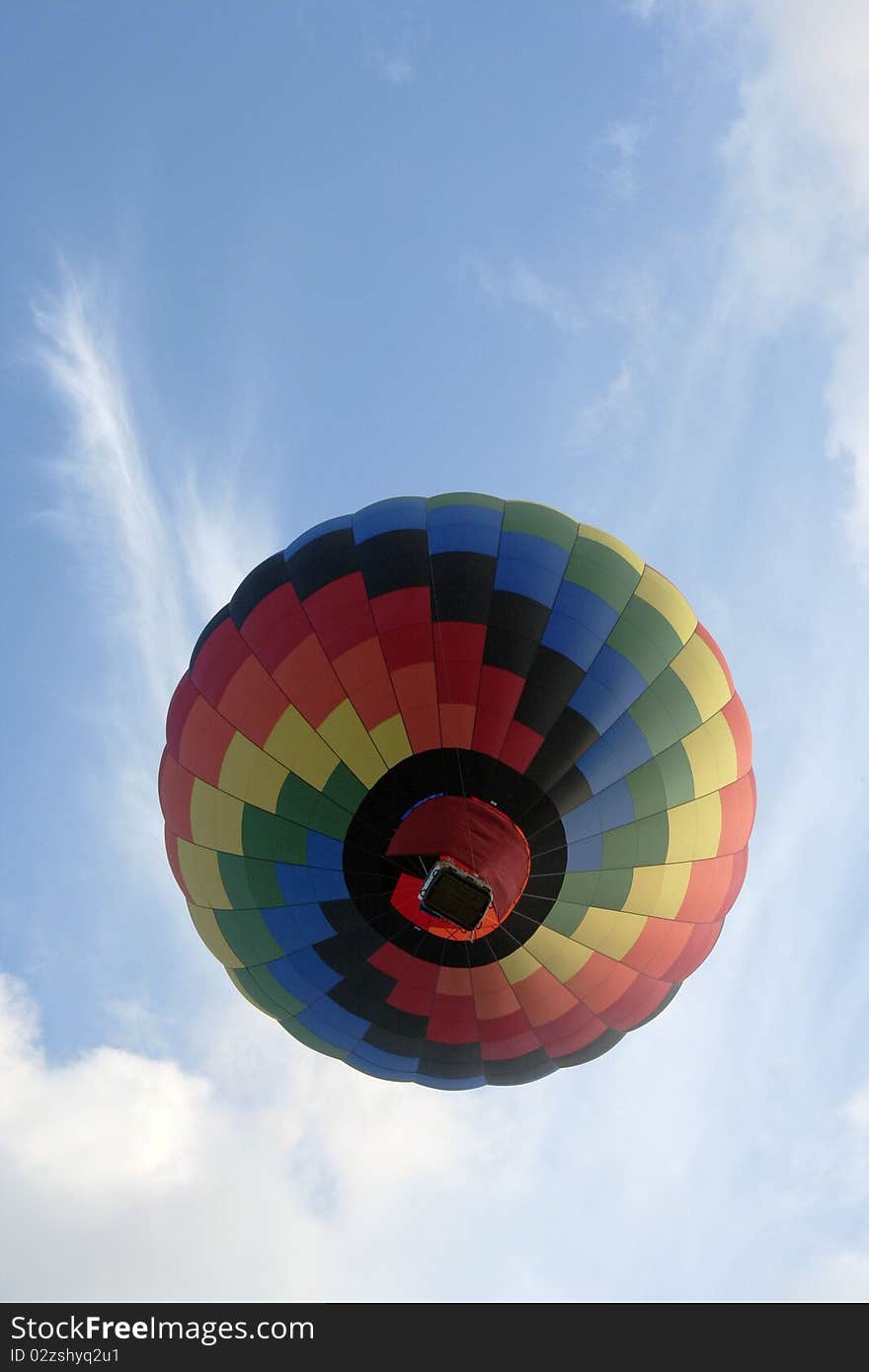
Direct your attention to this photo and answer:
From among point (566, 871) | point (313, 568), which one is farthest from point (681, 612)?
Result: point (313, 568)

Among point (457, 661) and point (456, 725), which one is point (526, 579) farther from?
point (456, 725)

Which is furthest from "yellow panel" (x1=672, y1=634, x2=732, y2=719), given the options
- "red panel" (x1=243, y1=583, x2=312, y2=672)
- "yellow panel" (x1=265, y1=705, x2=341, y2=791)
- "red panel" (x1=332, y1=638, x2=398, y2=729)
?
"red panel" (x1=243, y1=583, x2=312, y2=672)

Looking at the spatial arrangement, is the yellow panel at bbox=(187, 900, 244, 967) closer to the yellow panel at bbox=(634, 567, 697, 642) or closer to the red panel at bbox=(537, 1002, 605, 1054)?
the red panel at bbox=(537, 1002, 605, 1054)

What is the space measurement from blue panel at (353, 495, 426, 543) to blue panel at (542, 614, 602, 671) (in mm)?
1886

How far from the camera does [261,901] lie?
968 cm

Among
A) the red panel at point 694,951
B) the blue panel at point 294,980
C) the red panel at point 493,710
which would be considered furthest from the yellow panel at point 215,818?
the red panel at point 694,951

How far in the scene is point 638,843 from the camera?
367 inches

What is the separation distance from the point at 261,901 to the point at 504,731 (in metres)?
3.39

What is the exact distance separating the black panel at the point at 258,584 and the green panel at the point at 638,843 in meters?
4.62

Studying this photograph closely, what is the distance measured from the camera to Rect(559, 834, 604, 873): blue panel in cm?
910

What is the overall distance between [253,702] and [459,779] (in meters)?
2.42

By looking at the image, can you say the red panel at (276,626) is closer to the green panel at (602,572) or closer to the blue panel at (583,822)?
the green panel at (602,572)

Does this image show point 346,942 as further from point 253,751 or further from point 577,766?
point 577,766

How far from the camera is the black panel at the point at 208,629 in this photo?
10.1m
